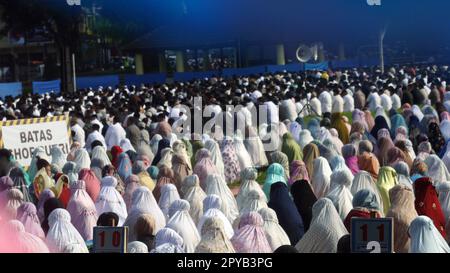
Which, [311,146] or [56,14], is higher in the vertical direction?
[56,14]

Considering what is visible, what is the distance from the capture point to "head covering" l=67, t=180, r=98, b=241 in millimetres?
10289

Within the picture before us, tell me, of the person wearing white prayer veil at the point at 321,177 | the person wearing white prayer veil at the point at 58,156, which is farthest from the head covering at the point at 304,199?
the person wearing white prayer veil at the point at 58,156

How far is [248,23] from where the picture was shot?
49.5 metres

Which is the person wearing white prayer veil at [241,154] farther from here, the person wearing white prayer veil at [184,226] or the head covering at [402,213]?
the person wearing white prayer veil at [184,226]

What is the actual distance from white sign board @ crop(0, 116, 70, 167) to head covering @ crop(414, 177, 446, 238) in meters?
7.18

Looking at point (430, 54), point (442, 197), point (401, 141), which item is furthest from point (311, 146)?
point (430, 54)

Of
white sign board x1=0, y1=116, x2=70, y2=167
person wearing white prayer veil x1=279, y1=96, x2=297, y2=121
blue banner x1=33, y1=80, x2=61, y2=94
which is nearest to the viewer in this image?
white sign board x1=0, y1=116, x2=70, y2=167

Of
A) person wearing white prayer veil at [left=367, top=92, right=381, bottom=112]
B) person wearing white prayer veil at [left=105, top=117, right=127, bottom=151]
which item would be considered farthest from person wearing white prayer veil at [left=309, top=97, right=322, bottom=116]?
person wearing white prayer veil at [left=105, top=117, right=127, bottom=151]

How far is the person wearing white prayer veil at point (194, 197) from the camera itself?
10.6 metres

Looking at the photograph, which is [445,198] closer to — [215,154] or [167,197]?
[167,197]

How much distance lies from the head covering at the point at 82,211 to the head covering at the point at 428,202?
130 inches

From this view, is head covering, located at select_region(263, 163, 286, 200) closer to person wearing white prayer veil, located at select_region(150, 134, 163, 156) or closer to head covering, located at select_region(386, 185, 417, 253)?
head covering, located at select_region(386, 185, 417, 253)
